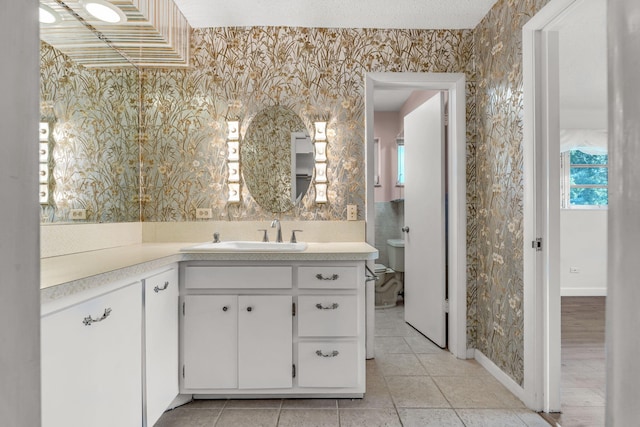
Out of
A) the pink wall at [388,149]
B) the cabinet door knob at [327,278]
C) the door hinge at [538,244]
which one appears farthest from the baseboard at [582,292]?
the cabinet door knob at [327,278]

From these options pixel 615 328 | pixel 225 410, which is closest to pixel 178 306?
pixel 225 410

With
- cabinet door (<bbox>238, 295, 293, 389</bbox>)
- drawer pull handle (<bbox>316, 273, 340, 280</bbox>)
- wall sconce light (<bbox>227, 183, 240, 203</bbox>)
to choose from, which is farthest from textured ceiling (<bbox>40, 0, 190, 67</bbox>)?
drawer pull handle (<bbox>316, 273, 340, 280</bbox>)

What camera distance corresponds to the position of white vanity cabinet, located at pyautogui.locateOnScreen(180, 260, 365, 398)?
2.00 meters

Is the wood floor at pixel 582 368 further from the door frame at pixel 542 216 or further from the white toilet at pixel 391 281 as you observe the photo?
the white toilet at pixel 391 281

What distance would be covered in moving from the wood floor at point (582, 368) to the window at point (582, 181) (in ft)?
4.78

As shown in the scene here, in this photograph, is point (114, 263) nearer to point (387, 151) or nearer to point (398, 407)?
point (398, 407)

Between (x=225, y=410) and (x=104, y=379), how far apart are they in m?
0.87

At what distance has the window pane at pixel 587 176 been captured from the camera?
4906 millimetres

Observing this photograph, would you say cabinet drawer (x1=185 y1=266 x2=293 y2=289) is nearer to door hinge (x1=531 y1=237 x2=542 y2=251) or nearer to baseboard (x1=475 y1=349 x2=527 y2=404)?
door hinge (x1=531 y1=237 x2=542 y2=251)

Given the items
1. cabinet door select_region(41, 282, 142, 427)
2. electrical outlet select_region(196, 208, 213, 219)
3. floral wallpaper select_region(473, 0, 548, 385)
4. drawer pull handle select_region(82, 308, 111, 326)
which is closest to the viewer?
cabinet door select_region(41, 282, 142, 427)

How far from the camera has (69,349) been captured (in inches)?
45.2

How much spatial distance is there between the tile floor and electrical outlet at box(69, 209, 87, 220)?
1.15 meters

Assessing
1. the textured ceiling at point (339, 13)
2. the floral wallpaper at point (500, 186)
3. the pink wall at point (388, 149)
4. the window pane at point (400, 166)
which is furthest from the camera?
the pink wall at point (388, 149)

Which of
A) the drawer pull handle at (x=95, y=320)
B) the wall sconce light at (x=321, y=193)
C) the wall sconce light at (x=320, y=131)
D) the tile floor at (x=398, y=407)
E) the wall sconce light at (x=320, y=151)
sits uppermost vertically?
the wall sconce light at (x=320, y=131)
